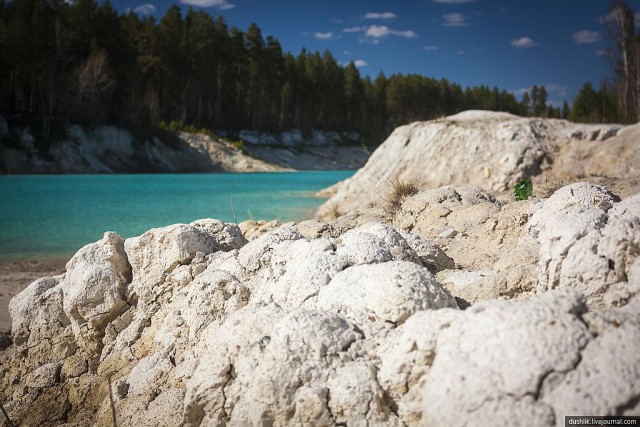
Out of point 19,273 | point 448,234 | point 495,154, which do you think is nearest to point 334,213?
point 495,154

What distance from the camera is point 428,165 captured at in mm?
11977

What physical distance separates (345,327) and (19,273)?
300 inches

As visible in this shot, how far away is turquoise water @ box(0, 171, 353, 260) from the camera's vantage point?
1062cm

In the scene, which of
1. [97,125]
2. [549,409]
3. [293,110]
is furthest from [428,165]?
[293,110]

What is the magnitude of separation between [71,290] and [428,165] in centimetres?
969

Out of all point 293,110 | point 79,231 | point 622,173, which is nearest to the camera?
Result: point 622,173

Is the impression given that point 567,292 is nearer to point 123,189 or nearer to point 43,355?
point 43,355

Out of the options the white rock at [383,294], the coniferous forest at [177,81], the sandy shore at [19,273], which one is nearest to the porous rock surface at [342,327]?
the white rock at [383,294]

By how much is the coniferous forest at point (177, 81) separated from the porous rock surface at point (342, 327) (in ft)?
64.8

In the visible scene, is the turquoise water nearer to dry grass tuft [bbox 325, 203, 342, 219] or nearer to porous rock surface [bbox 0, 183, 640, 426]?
dry grass tuft [bbox 325, 203, 342, 219]

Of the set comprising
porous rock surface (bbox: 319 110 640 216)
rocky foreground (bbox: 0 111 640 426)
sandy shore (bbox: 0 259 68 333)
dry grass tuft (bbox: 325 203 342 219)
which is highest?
porous rock surface (bbox: 319 110 640 216)

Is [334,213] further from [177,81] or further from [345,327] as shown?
[177,81]

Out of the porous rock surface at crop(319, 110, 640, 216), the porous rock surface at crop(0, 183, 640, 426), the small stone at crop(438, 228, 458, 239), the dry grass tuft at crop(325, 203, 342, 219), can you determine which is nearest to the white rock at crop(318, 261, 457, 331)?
the porous rock surface at crop(0, 183, 640, 426)

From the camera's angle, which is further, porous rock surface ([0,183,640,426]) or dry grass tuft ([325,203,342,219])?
dry grass tuft ([325,203,342,219])
